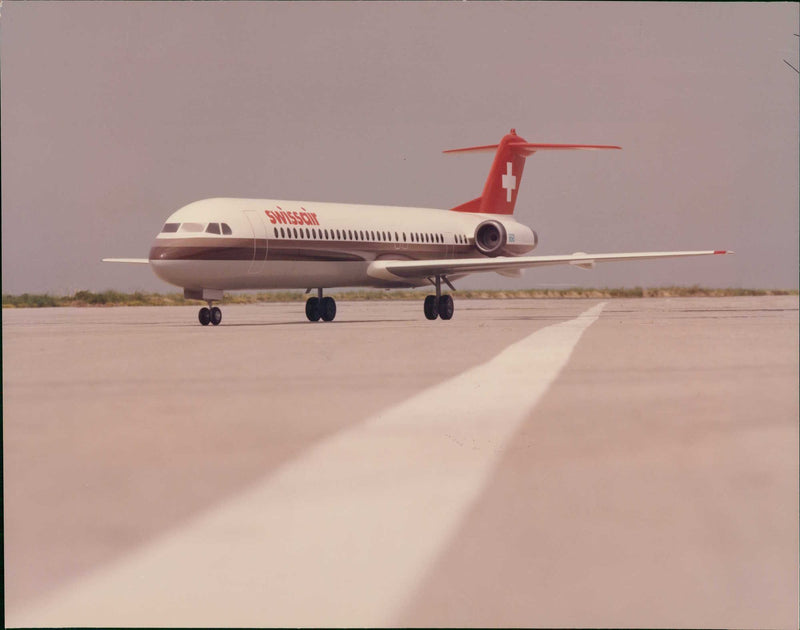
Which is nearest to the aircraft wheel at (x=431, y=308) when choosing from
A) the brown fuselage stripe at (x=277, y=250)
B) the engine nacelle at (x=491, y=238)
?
the brown fuselage stripe at (x=277, y=250)

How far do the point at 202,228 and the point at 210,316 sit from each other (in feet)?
7.91

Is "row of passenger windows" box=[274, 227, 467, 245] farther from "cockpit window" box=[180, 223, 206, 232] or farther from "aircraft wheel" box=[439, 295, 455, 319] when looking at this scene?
"aircraft wheel" box=[439, 295, 455, 319]

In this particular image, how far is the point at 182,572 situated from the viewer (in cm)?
512

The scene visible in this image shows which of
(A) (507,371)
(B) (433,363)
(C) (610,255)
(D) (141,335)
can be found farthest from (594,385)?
(C) (610,255)

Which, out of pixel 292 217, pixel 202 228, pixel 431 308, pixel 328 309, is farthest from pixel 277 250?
pixel 431 308

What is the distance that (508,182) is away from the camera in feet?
149

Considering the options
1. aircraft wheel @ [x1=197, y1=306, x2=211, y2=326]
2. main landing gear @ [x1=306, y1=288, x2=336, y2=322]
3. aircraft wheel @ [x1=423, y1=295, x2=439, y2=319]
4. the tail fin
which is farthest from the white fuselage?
the tail fin

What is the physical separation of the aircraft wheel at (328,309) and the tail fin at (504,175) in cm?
1234

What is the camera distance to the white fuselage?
27594 millimetres

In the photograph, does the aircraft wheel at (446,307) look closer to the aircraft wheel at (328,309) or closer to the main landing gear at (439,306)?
the main landing gear at (439,306)

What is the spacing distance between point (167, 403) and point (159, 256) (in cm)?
1696

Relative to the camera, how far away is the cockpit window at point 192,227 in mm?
27953

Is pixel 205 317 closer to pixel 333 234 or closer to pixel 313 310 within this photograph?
pixel 313 310

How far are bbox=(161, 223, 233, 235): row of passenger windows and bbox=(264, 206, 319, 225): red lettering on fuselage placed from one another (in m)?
1.88
